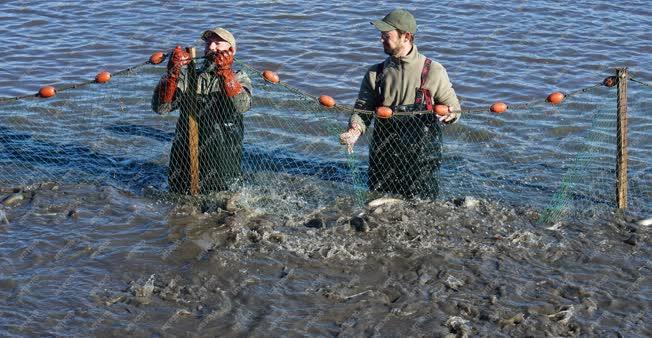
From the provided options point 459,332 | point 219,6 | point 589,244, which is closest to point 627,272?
point 589,244

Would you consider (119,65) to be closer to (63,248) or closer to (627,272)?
(63,248)

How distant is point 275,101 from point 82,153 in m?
2.67

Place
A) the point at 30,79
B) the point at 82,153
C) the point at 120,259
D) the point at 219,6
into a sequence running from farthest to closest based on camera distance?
the point at 219,6 < the point at 30,79 < the point at 82,153 < the point at 120,259

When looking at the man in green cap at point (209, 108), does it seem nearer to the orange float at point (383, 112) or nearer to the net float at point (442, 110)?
the orange float at point (383, 112)

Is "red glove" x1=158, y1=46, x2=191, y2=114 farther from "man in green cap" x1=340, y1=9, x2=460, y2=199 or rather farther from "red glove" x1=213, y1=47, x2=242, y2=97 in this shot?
"man in green cap" x1=340, y1=9, x2=460, y2=199

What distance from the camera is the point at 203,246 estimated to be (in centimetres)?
800

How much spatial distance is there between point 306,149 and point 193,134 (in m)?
2.45

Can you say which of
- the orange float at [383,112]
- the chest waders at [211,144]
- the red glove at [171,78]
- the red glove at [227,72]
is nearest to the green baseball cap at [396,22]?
the orange float at [383,112]

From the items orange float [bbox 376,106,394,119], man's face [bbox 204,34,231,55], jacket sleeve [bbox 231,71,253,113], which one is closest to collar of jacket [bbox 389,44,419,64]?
orange float [bbox 376,106,394,119]

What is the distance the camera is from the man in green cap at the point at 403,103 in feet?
26.8

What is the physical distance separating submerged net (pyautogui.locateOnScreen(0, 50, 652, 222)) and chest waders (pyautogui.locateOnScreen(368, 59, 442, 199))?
1 cm

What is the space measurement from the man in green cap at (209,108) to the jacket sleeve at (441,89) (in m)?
1.68

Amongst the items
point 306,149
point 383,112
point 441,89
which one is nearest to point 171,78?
point 383,112

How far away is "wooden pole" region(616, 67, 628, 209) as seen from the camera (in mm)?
8383
